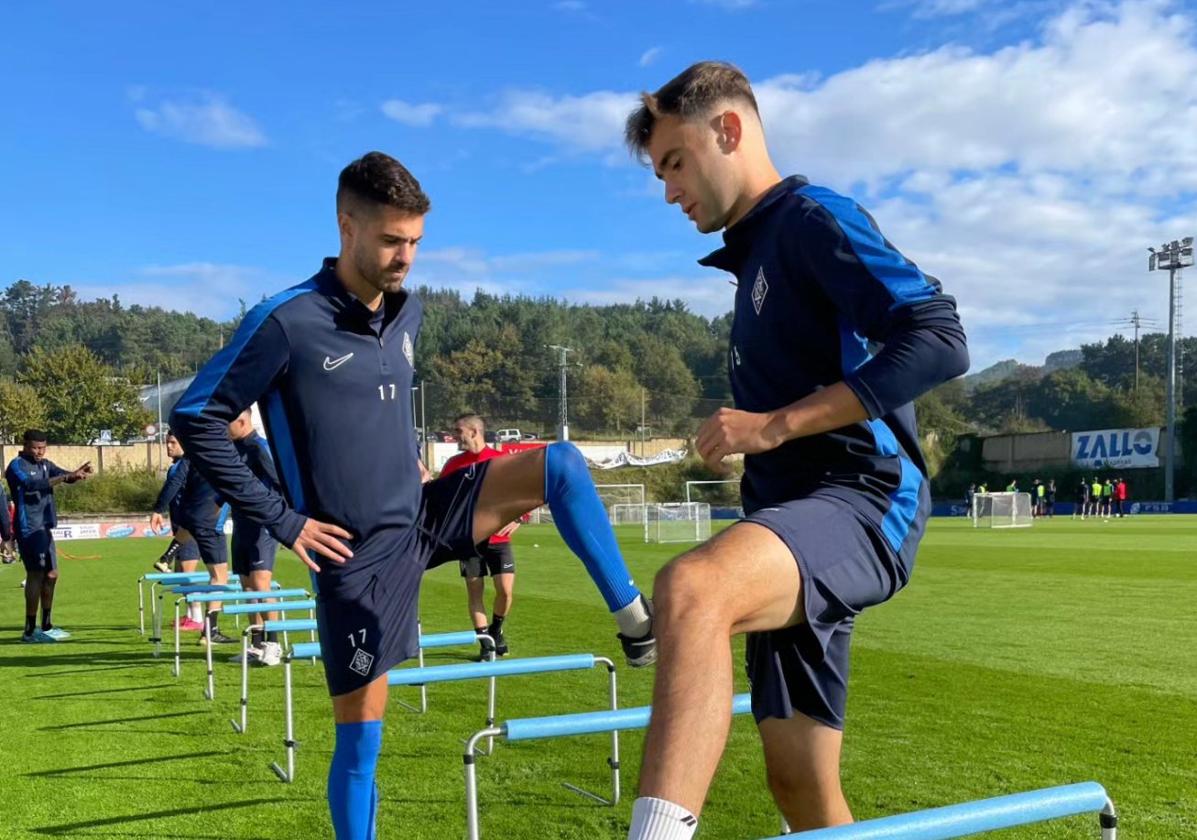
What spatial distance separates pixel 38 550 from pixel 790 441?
513 inches

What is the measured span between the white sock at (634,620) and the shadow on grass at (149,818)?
109 inches

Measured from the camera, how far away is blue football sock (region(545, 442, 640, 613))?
369 cm

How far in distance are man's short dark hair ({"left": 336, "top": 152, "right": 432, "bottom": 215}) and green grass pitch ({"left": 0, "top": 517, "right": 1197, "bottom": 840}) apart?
10.2 feet

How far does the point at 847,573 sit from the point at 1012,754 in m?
4.68

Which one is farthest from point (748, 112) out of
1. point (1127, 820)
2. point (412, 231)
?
point (1127, 820)

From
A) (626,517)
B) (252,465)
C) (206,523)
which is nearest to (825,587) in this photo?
(252,465)

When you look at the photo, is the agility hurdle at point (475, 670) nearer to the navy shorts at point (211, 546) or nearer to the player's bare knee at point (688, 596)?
the player's bare knee at point (688, 596)

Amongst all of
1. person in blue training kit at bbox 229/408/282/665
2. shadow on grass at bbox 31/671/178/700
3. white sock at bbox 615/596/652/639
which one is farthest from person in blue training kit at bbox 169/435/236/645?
white sock at bbox 615/596/652/639

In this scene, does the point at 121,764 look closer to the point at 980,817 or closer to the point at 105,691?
the point at 105,691

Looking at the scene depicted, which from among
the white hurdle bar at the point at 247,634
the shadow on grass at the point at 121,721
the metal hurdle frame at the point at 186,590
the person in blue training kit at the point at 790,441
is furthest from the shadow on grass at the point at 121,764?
the person in blue training kit at the point at 790,441

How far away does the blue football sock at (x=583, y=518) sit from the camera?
3693 mm

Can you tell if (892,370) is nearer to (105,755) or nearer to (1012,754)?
(1012,754)

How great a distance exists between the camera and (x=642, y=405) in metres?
78.9

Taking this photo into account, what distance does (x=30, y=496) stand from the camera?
13.5 metres
